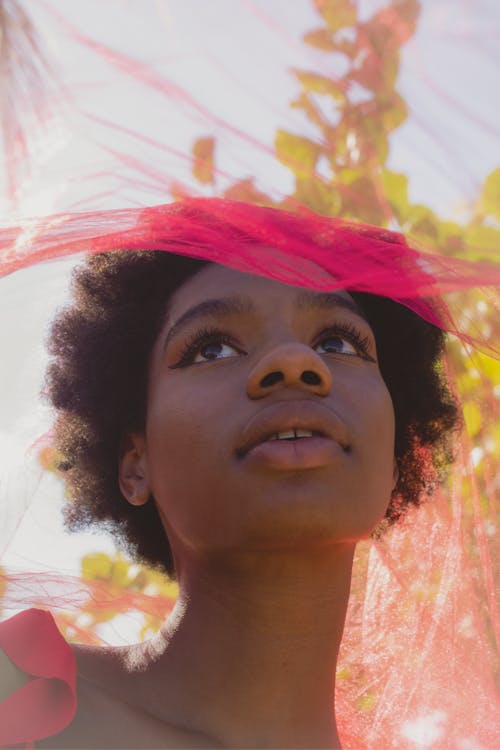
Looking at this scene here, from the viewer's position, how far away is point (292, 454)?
2.15 meters

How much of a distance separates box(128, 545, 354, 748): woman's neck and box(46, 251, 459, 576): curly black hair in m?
0.57

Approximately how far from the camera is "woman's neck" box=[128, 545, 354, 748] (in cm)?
228

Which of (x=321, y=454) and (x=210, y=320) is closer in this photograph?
(x=321, y=454)

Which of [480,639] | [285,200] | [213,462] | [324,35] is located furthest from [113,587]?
[324,35]

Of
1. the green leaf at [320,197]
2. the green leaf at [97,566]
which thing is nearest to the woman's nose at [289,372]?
the green leaf at [320,197]

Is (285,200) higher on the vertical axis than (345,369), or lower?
higher

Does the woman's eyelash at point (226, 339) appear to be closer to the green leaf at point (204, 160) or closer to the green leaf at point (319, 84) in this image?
the green leaf at point (204, 160)

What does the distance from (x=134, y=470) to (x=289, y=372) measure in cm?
67

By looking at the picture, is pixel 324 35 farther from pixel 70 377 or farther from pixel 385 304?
pixel 70 377

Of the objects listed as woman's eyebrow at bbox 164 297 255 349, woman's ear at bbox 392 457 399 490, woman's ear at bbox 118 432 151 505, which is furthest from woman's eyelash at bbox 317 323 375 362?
woman's ear at bbox 118 432 151 505

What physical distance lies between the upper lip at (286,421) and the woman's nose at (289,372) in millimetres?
56

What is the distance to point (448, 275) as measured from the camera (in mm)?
2258

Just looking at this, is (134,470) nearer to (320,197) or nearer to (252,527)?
(252,527)

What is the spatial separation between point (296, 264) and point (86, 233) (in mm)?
522
